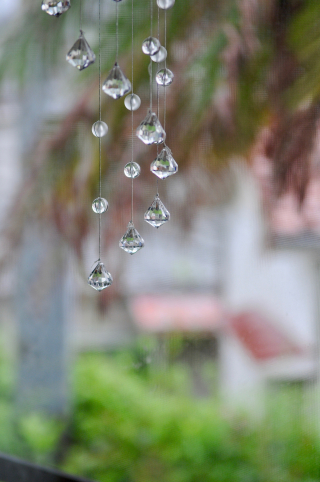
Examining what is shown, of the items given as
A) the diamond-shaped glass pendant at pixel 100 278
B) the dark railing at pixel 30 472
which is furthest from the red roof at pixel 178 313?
the diamond-shaped glass pendant at pixel 100 278

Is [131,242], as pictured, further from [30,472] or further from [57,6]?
[30,472]

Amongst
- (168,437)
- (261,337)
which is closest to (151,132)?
(261,337)

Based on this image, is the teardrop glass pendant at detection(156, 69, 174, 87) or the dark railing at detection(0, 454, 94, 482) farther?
the dark railing at detection(0, 454, 94, 482)

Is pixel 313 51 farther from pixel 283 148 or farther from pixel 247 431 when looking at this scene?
pixel 247 431

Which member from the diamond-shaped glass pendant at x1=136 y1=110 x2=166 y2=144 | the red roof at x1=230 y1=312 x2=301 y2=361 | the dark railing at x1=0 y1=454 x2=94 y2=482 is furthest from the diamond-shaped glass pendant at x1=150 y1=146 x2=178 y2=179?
the red roof at x1=230 y1=312 x2=301 y2=361

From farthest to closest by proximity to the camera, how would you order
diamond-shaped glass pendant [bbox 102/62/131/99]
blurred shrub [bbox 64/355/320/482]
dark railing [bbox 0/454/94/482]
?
blurred shrub [bbox 64/355/320/482]
dark railing [bbox 0/454/94/482]
diamond-shaped glass pendant [bbox 102/62/131/99]

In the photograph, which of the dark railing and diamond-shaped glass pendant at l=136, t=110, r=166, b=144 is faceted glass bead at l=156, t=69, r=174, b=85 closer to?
diamond-shaped glass pendant at l=136, t=110, r=166, b=144
